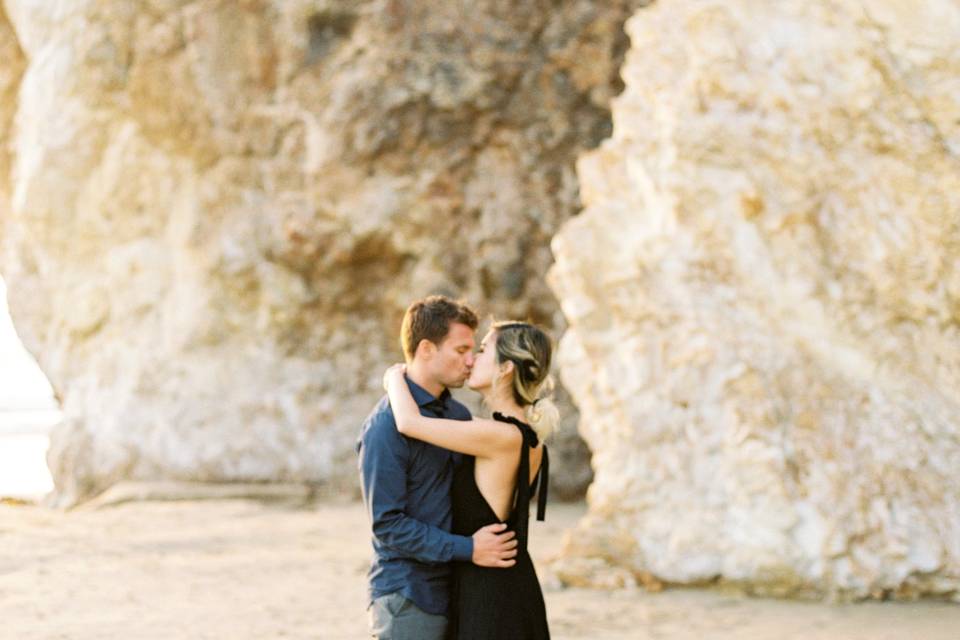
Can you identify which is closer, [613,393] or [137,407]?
[613,393]

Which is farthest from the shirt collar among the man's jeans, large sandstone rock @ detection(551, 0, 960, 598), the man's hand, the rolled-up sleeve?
large sandstone rock @ detection(551, 0, 960, 598)

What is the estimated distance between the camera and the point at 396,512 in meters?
3.34

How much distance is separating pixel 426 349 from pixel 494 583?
71 cm

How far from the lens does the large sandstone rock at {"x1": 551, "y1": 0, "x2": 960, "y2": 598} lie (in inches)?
253

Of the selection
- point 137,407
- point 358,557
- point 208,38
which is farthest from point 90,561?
point 208,38

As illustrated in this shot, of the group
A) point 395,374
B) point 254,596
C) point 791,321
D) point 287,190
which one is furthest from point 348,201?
point 395,374

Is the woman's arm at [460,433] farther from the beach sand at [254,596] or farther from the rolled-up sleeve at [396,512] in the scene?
the beach sand at [254,596]

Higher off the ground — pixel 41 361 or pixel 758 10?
pixel 758 10

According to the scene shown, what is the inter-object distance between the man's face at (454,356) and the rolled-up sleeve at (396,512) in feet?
0.74

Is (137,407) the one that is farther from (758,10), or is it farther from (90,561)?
(758,10)

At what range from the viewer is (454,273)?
37.3ft

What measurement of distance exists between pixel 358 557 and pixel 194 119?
204 inches

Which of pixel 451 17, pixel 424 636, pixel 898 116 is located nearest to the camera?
pixel 424 636

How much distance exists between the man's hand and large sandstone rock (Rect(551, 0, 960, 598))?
11.1ft
